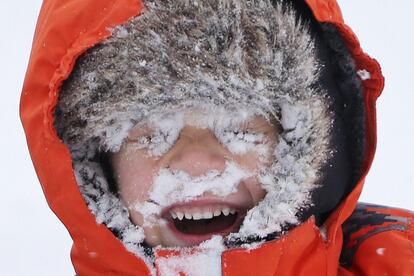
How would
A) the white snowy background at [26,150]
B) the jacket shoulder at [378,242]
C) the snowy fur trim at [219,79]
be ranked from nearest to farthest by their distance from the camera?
the snowy fur trim at [219,79]
the jacket shoulder at [378,242]
the white snowy background at [26,150]

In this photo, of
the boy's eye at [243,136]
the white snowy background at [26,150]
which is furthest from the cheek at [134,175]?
the white snowy background at [26,150]

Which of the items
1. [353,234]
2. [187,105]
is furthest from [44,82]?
[353,234]

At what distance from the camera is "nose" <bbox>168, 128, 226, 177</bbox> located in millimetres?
1121

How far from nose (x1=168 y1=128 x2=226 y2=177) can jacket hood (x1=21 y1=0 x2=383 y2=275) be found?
0.33ft

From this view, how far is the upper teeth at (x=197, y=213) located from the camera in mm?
1162

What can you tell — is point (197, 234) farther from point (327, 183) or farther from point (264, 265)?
point (327, 183)

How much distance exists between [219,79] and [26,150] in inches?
134

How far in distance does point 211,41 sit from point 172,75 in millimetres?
82

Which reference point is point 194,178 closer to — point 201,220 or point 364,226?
point 201,220

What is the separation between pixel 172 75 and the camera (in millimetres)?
1034

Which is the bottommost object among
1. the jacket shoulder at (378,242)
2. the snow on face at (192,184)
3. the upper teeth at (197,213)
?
the jacket shoulder at (378,242)

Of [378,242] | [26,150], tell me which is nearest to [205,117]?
[378,242]

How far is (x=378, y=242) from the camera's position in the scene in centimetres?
134

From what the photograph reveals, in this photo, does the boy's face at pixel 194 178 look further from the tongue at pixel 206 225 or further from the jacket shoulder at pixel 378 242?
the jacket shoulder at pixel 378 242
